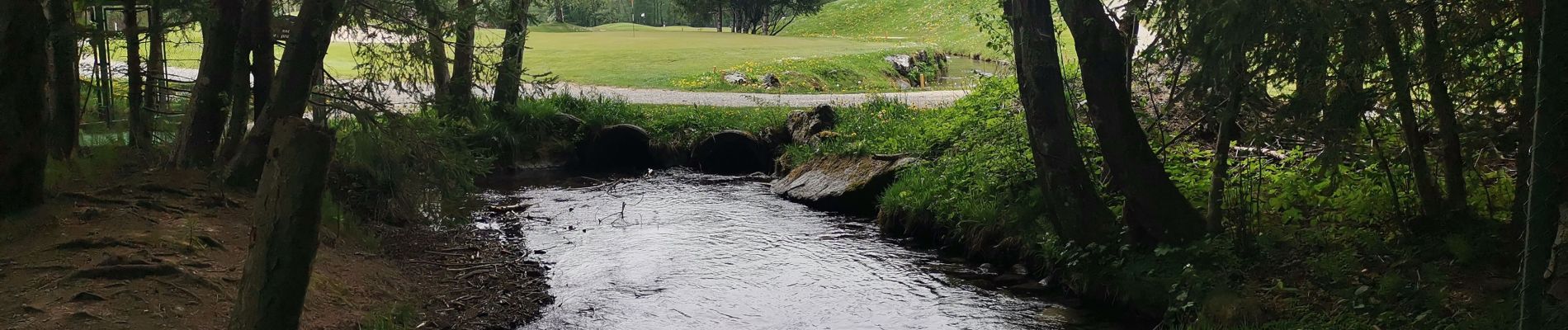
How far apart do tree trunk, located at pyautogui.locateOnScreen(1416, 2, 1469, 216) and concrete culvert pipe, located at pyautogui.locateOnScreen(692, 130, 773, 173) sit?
1075 cm

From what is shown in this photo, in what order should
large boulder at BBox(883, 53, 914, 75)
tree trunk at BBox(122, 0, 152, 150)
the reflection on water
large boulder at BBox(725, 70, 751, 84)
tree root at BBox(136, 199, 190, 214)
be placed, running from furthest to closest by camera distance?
large boulder at BBox(883, 53, 914, 75) → the reflection on water → large boulder at BBox(725, 70, 751, 84) → tree trunk at BBox(122, 0, 152, 150) → tree root at BBox(136, 199, 190, 214)

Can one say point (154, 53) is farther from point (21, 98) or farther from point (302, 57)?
point (21, 98)

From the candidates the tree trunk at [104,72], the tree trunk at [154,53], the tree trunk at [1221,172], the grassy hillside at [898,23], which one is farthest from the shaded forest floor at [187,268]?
the grassy hillside at [898,23]

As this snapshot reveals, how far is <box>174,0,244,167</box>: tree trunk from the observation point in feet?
30.4

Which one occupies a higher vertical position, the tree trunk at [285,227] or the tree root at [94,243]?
the tree trunk at [285,227]

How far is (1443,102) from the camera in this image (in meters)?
6.77

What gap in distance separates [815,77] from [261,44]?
18.1 metres

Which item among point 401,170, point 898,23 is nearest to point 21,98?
point 401,170

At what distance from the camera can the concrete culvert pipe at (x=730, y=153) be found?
17031 mm

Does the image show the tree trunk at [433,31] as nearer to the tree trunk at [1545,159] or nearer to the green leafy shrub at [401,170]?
the green leafy shrub at [401,170]

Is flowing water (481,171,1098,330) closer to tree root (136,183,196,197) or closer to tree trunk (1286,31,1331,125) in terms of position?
tree trunk (1286,31,1331,125)

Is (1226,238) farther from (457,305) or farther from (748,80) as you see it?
(748,80)

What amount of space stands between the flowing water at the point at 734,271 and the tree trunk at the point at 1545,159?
4.21 m

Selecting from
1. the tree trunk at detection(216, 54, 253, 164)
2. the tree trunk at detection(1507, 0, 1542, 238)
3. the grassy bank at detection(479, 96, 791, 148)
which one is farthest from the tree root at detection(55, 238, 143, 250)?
the grassy bank at detection(479, 96, 791, 148)
